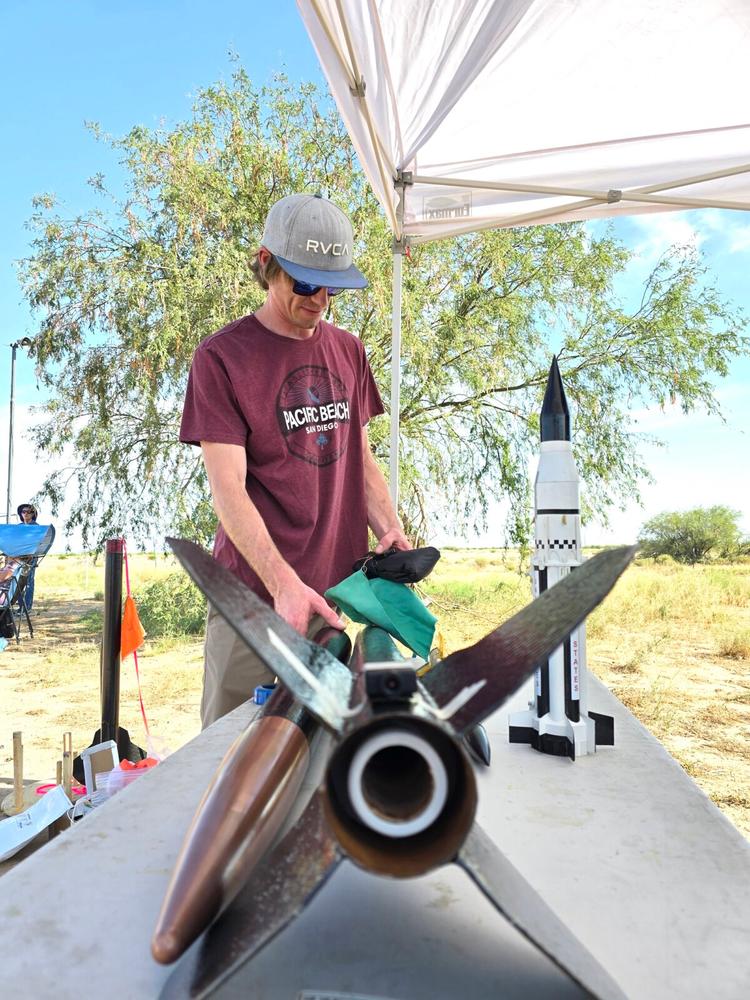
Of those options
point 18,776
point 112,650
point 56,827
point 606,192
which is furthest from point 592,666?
point 56,827

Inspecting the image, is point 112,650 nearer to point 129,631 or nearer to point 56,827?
point 129,631

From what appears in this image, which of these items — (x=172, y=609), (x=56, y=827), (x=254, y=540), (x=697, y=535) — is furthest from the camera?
(x=697, y=535)

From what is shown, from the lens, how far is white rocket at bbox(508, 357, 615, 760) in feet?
4.21

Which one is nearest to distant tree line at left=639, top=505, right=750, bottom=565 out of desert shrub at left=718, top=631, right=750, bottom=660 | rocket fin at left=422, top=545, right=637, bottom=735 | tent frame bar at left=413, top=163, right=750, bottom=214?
desert shrub at left=718, top=631, right=750, bottom=660

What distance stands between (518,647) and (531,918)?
228 mm

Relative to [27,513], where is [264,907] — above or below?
below

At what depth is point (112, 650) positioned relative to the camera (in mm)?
2766

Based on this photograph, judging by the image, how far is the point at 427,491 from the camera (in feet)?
28.3

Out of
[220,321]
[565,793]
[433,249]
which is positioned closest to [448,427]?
[433,249]

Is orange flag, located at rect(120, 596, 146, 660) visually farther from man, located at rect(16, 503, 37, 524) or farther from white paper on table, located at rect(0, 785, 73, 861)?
man, located at rect(16, 503, 37, 524)

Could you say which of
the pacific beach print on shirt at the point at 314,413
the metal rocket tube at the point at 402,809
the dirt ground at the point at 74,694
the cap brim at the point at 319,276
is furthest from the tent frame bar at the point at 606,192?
the dirt ground at the point at 74,694

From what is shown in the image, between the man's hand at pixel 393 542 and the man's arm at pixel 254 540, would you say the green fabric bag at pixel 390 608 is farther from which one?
the man's hand at pixel 393 542

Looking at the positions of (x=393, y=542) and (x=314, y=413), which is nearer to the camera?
(x=393, y=542)

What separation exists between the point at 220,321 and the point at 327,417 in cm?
635
